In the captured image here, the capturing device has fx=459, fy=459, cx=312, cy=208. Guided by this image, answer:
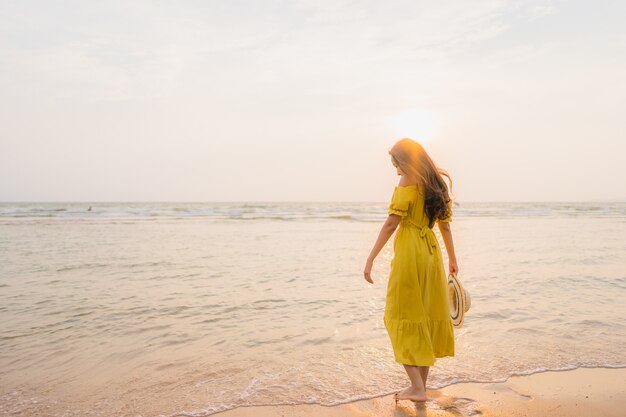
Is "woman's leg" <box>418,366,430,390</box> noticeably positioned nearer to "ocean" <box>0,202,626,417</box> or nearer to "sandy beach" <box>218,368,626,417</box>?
"sandy beach" <box>218,368,626,417</box>

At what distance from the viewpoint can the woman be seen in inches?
143

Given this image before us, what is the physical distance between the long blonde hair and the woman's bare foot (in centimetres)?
133

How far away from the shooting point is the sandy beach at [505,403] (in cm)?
348

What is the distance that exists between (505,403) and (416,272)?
1.24 m

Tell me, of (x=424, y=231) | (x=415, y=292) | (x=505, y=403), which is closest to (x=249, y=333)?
(x=415, y=292)

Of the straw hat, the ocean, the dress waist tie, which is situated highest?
the dress waist tie

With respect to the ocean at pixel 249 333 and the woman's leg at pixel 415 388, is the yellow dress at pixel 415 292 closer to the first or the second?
the woman's leg at pixel 415 388

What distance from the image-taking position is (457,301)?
3.97 m

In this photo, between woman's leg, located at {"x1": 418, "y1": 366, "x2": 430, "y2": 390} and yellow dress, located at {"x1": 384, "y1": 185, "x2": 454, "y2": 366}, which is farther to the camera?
woman's leg, located at {"x1": 418, "y1": 366, "x2": 430, "y2": 390}

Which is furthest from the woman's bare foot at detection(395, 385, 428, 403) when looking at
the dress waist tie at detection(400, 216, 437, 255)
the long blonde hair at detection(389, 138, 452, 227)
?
the long blonde hair at detection(389, 138, 452, 227)

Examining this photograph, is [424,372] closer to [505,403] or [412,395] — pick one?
[412,395]

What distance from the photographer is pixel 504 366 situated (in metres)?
4.41

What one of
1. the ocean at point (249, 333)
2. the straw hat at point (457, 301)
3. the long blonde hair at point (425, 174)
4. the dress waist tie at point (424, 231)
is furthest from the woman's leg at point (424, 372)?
the long blonde hair at point (425, 174)

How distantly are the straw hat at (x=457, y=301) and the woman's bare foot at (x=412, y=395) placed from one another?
2.15ft
